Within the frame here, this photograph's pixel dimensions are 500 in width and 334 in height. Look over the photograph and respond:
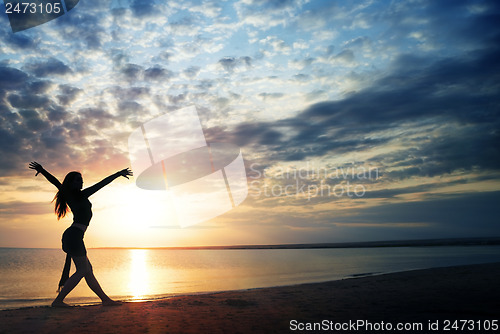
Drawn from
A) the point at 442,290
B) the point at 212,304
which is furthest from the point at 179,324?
the point at 442,290

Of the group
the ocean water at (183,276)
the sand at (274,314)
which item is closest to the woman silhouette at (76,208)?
the sand at (274,314)

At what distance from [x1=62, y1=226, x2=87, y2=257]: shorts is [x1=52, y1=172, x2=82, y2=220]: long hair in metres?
0.43

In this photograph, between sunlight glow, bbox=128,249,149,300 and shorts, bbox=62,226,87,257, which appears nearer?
shorts, bbox=62,226,87,257

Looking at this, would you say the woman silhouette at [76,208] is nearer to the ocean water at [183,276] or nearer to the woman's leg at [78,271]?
the woman's leg at [78,271]

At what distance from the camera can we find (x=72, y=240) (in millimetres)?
8305

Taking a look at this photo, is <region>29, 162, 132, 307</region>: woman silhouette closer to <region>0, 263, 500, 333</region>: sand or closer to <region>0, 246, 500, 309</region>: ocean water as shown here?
<region>0, 263, 500, 333</region>: sand

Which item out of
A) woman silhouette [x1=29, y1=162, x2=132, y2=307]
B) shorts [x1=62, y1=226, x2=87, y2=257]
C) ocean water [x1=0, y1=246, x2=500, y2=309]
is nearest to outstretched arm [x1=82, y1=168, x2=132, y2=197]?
woman silhouette [x1=29, y1=162, x2=132, y2=307]

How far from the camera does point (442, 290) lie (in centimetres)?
1112

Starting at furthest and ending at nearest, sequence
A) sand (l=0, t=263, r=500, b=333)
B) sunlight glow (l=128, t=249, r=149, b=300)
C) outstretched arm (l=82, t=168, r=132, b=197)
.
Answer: sunlight glow (l=128, t=249, r=149, b=300) → outstretched arm (l=82, t=168, r=132, b=197) → sand (l=0, t=263, r=500, b=333)

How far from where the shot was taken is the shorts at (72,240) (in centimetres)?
830

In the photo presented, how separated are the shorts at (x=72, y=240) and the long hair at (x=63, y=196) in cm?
43

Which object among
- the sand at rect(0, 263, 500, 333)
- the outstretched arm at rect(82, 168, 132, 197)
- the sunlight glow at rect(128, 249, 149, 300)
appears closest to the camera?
the sand at rect(0, 263, 500, 333)

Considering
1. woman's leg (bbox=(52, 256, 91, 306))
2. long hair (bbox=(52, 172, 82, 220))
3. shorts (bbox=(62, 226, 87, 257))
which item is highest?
long hair (bbox=(52, 172, 82, 220))

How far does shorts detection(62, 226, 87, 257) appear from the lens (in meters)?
8.30
